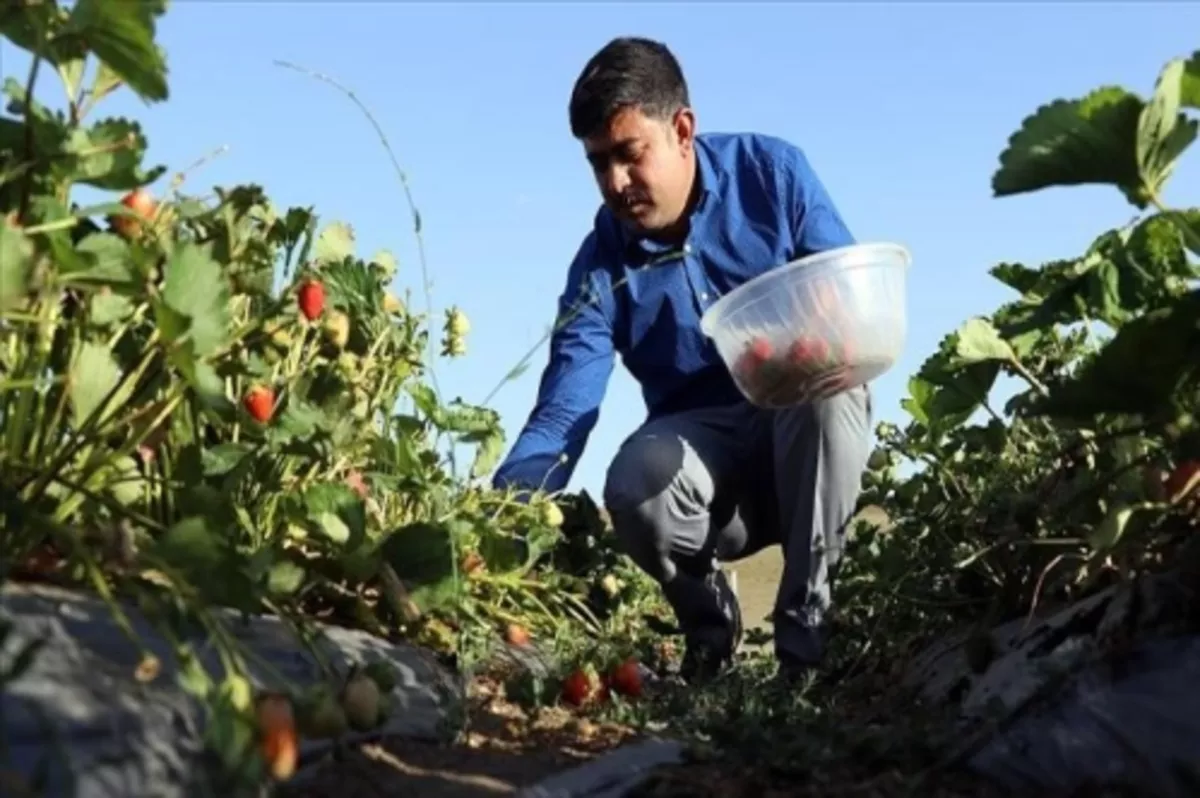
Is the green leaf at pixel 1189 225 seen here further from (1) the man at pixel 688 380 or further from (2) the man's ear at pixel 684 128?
(2) the man's ear at pixel 684 128

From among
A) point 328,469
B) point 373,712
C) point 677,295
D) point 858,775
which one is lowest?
point 858,775

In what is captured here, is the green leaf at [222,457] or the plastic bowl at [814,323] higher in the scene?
the plastic bowl at [814,323]

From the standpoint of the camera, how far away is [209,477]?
96.8 inches

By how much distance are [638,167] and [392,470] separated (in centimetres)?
86

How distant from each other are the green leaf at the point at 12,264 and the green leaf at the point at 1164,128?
3.90 feet

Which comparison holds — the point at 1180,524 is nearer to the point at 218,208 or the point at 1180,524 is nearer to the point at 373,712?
the point at 373,712

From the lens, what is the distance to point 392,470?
3092 mm

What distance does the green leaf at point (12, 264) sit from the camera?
68.2 inches

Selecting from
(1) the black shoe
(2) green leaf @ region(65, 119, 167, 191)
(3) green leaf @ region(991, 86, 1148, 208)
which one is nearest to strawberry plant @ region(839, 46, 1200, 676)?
(3) green leaf @ region(991, 86, 1148, 208)

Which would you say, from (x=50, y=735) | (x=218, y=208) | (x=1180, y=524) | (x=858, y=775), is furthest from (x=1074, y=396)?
(x=50, y=735)

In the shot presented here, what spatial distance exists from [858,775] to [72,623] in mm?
883

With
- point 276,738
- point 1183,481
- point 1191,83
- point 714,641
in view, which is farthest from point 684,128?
point 276,738

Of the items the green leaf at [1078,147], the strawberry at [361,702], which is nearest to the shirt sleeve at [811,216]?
the green leaf at [1078,147]

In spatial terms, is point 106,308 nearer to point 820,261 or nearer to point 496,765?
point 496,765
